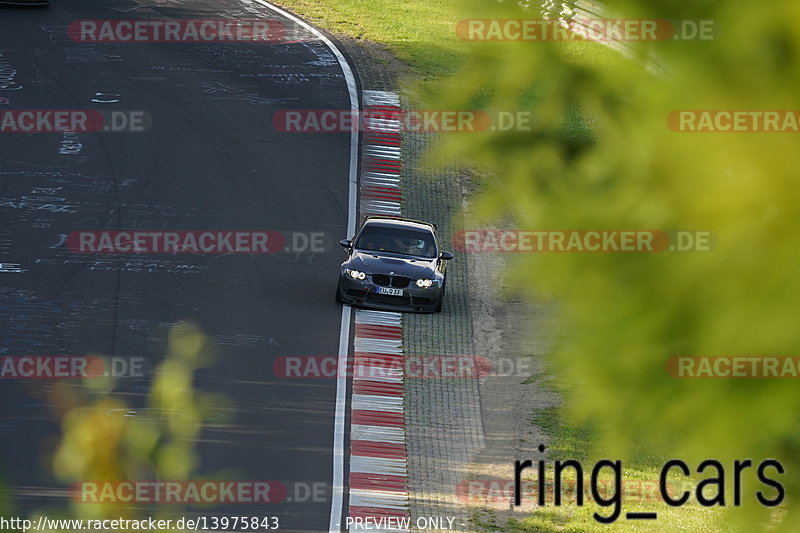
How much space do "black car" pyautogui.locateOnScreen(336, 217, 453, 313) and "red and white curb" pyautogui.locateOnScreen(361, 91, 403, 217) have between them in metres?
4.83

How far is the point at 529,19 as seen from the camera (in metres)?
1.30

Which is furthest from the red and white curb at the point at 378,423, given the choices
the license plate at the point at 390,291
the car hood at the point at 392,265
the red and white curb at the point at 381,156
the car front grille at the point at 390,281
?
the red and white curb at the point at 381,156

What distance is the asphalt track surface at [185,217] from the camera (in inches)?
627

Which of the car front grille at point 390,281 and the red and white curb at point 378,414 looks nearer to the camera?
the red and white curb at point 378,414

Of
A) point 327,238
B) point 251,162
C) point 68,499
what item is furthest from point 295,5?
point 68,499

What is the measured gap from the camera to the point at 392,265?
21.7 meters

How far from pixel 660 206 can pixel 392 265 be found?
806 inches

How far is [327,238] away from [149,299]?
17.9ft

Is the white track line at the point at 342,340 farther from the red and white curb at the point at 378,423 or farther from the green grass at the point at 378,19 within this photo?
the green grass at the point at 378,19

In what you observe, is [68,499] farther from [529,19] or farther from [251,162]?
[251,162]

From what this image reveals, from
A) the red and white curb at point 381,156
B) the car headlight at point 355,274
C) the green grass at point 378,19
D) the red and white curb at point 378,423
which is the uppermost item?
the green grass at point 378,19

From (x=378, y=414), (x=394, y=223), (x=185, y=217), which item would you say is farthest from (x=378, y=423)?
(x=185, y=217)

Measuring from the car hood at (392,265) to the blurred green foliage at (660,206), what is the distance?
787 inches

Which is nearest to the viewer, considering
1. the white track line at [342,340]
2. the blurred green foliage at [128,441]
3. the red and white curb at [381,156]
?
the blurred green foliage at [128,441]
